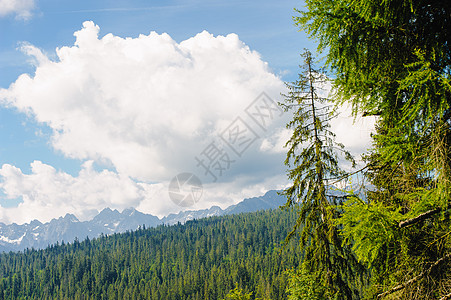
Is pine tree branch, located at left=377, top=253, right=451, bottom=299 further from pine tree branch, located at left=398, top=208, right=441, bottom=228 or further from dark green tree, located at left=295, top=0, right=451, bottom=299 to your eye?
pine tree branch, located at left=398, top=208, right=441, bottom=228

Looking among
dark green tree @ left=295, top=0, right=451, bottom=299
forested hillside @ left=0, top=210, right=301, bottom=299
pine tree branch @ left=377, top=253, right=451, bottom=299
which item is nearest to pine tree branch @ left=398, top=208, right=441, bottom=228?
dark green tree @ left=295, top=0, right=451, bottom=299

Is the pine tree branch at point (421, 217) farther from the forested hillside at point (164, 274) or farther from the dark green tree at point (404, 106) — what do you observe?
the forested hillside at point (164, 274)

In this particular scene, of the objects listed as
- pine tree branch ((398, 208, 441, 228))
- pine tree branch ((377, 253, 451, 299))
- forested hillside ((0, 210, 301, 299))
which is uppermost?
pine tree branch ((398, 208, 441, 228))

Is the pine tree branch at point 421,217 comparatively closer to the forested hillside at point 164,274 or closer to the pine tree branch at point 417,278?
the pine tree branch at point 417,278

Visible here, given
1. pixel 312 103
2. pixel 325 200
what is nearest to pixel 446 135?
pixel 325 200

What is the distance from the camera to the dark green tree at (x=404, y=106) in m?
4.43

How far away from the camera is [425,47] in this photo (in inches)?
187

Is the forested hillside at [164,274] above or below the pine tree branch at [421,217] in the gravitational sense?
below

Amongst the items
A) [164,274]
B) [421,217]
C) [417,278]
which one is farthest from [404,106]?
[164,274]

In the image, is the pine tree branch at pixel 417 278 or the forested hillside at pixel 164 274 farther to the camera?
the forested hillside at pixel 164 274

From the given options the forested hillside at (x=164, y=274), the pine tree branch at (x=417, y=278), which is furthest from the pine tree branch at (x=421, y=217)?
the forested hillside at (x=164, y=274)

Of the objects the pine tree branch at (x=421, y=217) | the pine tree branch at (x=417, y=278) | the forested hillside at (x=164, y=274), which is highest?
the pine tree branch at (x=421, y=217)

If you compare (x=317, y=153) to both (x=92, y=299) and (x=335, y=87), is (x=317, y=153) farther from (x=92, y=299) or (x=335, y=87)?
(x=92, y=299)

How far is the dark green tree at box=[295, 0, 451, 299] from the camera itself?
443 cm
